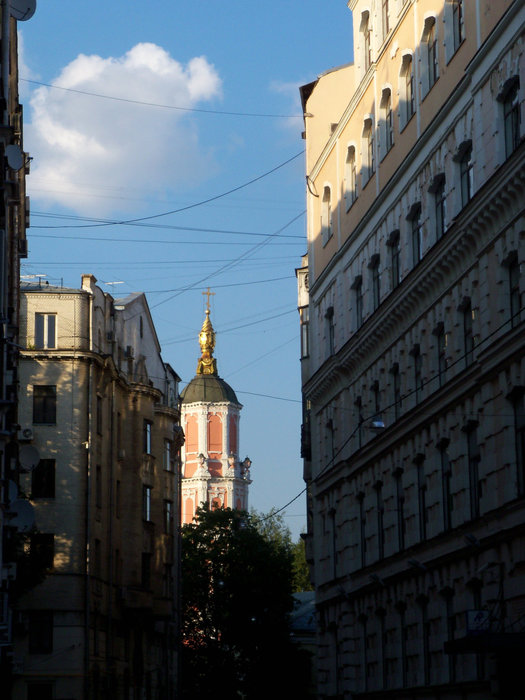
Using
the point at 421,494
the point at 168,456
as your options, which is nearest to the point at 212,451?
the point at 168,456

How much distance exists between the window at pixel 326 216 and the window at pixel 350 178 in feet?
9.31

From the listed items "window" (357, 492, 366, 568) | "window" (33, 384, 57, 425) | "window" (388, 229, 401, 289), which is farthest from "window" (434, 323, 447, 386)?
"window" (33, 384, 57, 425)

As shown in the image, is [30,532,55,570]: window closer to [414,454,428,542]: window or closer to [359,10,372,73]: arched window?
[414,454,428,542]: window

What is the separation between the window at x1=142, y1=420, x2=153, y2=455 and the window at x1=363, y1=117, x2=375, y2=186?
77.8ft

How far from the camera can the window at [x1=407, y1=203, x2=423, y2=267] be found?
121ft

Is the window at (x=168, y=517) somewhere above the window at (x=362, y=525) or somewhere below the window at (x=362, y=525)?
above

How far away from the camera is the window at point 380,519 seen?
40.2 metres

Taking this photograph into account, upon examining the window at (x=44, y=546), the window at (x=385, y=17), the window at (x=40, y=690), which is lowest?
the window at (x=40, y=690)

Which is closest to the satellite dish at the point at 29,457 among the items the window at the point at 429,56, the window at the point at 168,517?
the window at the point at 429,56

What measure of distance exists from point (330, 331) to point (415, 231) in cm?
1188

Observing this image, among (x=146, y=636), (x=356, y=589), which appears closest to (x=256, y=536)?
(x=146, y=636)

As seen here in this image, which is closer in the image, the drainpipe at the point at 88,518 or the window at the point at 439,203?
the window at the point at 439,203

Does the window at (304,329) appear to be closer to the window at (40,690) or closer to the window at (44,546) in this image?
the window at (44,546)

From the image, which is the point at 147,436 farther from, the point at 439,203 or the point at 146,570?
the point at 439,203
